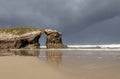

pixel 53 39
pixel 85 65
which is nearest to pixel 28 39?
pixel 53 39

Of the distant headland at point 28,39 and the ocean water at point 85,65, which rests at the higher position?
the distant headland at point 28,39

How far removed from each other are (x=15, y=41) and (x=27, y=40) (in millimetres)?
2556

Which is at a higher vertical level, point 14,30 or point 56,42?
point 14,30

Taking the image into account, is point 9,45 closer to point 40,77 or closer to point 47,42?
point 47,42

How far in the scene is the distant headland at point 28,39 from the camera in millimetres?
44247

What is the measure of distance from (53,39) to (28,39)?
17.3ft

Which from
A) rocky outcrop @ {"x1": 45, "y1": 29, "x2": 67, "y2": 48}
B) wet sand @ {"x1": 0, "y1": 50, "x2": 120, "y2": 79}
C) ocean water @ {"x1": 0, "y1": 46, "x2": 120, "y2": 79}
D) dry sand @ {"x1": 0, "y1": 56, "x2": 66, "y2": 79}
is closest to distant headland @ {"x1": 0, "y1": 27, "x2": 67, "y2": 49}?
rocky outcrop @ {"x1": 45, "y1": 29, "x2": 67, "y2": 48}

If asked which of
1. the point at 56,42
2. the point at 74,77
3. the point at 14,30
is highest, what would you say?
the point at 14,30

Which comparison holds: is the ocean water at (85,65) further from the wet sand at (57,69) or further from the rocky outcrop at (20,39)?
the rocky outcrop at (20,39)

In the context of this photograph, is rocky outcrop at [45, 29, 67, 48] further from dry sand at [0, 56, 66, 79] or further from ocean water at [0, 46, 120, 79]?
dry sand at [0, 56, 66, 79]

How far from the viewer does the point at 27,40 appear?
4438cm

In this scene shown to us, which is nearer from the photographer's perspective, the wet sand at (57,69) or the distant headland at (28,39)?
the wet sand at (57,69)

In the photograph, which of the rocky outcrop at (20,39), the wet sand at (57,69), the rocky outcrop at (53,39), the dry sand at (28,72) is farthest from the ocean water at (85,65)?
the rocky outcrop at (53,39)

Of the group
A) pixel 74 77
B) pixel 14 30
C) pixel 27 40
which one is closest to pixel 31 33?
Result: pixel 27 40
